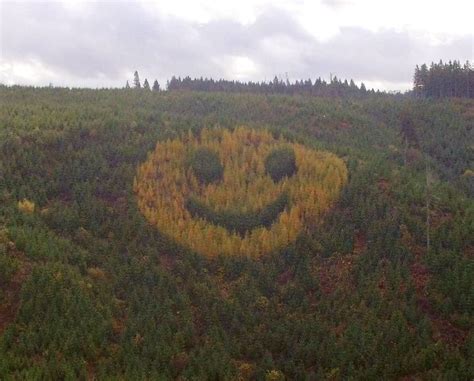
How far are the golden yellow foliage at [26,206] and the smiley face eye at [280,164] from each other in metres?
15.3

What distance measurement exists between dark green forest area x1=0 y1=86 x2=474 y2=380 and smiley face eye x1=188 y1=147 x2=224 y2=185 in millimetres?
3935

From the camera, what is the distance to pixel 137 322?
21047 mm

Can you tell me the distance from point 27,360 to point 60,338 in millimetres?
1649

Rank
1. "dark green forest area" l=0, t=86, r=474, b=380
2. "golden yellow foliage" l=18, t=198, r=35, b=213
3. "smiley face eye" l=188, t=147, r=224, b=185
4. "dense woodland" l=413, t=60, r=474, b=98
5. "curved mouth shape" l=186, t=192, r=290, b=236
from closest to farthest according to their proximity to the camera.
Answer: "dark green forest area" l=0, t=86, r=474, b=380, "golden yellow foliage" l=18, t=198, r=35, b=213, "curved mouth shape" l=186, t=192, r=290, b=236, "smiley face eye" l=188, t=147, r=224, b=185, "dense woodland" l=413, t=60, r=474, b=98

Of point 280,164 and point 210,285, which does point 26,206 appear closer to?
point 210,285

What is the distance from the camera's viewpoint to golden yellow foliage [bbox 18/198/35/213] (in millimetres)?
28016

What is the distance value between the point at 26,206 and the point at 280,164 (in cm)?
1648

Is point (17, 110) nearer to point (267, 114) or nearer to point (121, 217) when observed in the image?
point (121, 217)

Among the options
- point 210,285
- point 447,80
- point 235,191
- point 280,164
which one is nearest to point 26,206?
point 210,285

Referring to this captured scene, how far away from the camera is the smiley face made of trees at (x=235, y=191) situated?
28781mm

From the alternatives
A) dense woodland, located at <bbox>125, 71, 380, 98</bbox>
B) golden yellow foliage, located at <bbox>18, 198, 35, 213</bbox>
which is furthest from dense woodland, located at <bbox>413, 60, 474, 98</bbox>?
golden yellow foliage, located at <bbox>18, 198, 35, 213</bbox>

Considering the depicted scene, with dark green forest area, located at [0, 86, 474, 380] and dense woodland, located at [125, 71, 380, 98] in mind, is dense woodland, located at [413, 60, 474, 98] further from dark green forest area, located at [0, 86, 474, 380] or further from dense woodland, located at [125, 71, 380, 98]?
dark green forest area, located at [0, 86, 474, 380]

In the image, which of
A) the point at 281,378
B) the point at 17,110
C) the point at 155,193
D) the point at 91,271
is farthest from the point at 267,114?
the point at 281,378

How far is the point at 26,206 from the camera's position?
28281 millimetres
